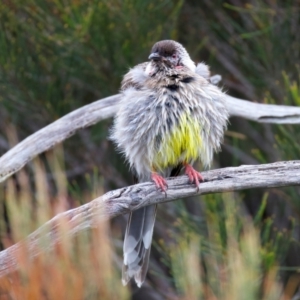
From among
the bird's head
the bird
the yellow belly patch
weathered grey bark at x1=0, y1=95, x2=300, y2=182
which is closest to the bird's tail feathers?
the bird

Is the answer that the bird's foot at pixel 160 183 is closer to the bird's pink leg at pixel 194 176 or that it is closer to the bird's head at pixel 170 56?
→ the bird's pink leg at pixel 194 176

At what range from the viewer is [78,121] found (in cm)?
494

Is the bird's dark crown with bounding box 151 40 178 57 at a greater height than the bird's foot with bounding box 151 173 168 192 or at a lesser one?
greater

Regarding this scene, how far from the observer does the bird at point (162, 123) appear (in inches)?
178

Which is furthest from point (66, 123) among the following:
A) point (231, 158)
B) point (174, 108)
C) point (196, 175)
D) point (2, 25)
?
point (231, 158)

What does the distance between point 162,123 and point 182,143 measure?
0.19 meters

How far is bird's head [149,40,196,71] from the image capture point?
191 inches

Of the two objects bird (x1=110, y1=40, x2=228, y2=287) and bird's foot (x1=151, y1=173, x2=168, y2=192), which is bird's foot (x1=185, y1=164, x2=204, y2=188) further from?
bird's foot (x1=151, y1=173, x2=168, y2=192)

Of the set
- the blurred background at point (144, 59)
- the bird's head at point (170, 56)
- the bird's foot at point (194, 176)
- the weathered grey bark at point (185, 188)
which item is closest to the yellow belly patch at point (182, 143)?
the bird's foot at point (194, 176)

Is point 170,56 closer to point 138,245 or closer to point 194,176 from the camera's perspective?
point 194,176

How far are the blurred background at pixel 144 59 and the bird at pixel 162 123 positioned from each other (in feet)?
1.28

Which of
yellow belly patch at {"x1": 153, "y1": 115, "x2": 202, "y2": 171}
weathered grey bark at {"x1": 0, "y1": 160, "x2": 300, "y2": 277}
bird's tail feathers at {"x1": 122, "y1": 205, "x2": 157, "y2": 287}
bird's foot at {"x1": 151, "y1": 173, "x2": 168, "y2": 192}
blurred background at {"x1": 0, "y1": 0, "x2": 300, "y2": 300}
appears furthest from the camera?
blurred background at {"x1": 0, "y1": 0, "x2": 300, "y2": 300}

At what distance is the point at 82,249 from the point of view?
2467mm

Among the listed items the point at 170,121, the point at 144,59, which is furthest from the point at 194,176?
the point at 144,59
